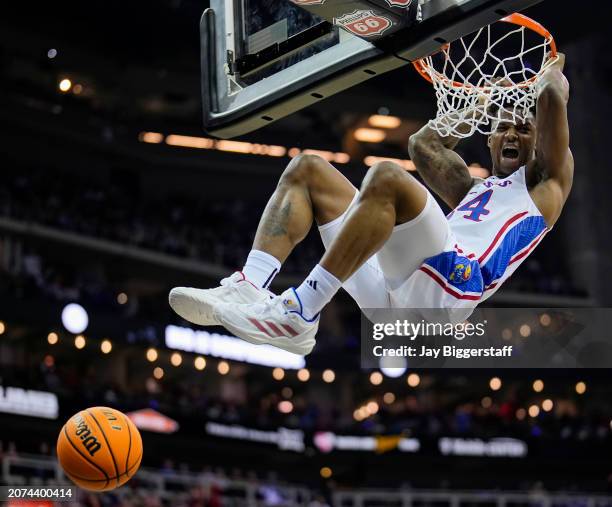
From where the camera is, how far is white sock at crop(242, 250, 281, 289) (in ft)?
20.7

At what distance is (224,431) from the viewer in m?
27.5

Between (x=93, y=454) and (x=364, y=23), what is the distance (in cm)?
381

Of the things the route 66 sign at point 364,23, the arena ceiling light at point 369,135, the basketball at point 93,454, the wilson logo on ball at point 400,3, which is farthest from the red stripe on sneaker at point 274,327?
the arena ceiling light at point 369,135

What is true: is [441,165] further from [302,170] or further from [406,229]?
[406,229]

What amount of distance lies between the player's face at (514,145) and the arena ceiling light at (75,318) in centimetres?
1903

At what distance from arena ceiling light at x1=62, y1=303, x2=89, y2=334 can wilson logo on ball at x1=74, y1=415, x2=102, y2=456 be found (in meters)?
17.6

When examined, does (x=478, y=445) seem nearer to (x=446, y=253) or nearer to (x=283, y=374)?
(x=283, y=374)

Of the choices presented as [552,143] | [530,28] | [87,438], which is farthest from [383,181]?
[87,438]

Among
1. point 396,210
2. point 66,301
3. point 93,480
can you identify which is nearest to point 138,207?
point 66,301

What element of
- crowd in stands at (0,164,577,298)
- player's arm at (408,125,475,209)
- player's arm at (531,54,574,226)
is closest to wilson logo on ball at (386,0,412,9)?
player's arm at (531,54,574,226)

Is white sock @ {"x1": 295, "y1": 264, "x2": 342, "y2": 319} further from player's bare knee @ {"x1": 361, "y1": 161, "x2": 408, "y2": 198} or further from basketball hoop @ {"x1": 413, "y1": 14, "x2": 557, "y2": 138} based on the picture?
basketball hoop @ {"x1": 413, "y1": 14, "x2": 557, "y2": 138}

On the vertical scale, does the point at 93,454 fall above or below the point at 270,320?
below

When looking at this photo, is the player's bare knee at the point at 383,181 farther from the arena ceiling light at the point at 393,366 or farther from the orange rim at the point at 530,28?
the arena ceiling light at the point at 393,366

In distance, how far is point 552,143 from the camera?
264 inches
